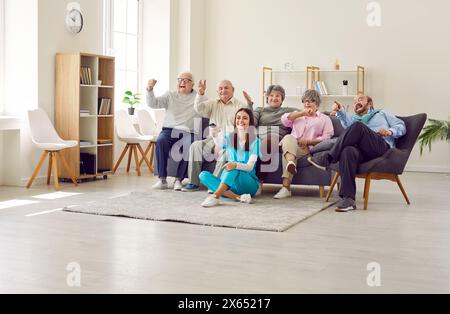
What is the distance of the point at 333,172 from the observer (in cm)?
645

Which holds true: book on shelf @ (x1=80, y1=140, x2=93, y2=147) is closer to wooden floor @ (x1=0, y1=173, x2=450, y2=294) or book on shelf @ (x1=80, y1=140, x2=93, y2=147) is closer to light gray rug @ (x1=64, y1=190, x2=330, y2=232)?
light gray rug @ (x1=64, y1=190, x2=330, y2=232)

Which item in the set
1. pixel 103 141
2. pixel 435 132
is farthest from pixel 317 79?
pixel 103 141

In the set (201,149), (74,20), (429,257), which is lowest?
(429,257)

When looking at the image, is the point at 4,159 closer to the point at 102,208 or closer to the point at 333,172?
the point at 102,208

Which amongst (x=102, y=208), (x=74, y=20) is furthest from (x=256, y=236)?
(x=74, y=20)

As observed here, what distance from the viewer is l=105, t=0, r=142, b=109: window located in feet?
30.3

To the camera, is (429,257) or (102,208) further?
(102,208)

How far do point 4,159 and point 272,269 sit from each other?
451 centimetres

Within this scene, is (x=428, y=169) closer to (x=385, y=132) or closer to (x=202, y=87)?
(x=385, y=132)

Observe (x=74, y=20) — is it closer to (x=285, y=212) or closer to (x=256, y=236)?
(x=285, y=212)

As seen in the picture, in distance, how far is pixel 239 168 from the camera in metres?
5.77

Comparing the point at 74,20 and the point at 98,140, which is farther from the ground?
the point at 74,20
